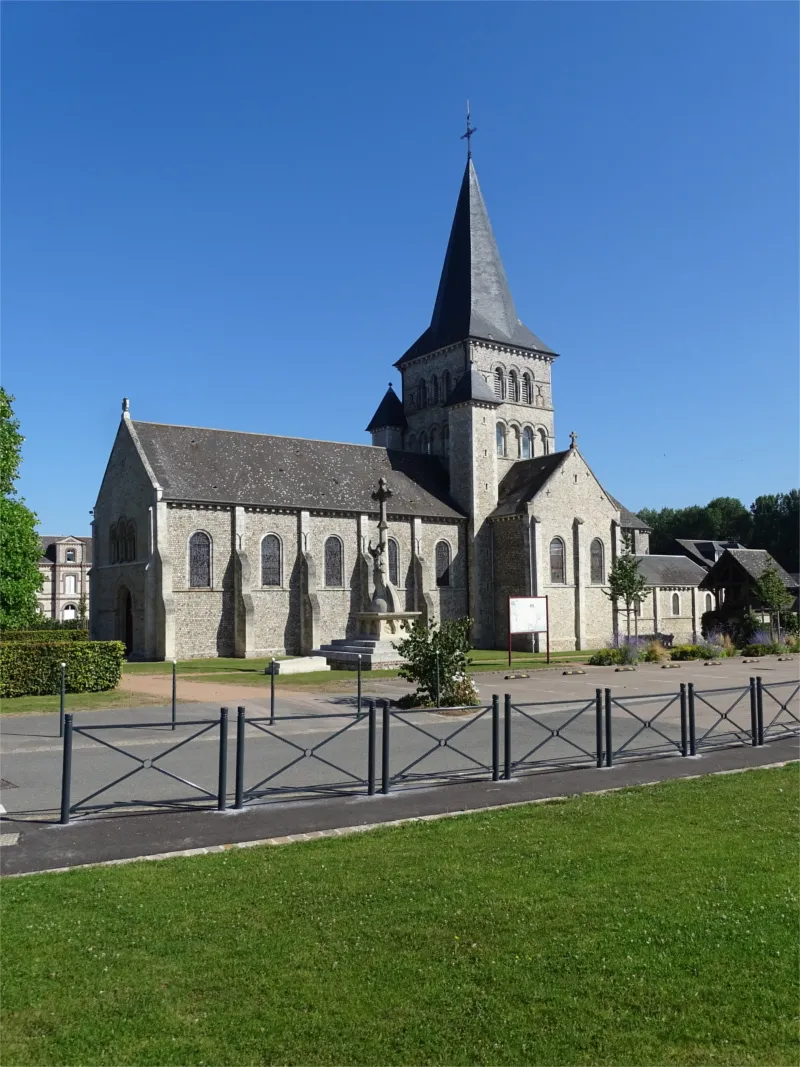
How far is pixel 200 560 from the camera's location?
112ft

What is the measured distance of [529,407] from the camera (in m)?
47.7

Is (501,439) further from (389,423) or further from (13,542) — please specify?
(13,542)

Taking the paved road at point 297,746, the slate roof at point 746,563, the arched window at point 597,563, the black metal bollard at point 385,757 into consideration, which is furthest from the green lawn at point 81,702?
the slate roof at point 746,563

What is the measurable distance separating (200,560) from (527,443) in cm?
2145

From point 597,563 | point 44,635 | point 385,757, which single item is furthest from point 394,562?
point 385,757

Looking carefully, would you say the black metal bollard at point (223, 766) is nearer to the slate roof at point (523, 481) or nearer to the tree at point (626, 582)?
the tree at point (626, 582)

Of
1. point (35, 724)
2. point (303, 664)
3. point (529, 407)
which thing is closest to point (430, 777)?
point (35, 724)

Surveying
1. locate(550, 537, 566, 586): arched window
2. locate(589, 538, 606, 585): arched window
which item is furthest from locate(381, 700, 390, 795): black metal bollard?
locate(589, 538, 606, 585): arched window

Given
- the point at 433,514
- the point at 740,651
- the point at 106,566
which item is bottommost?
the point at 740,651

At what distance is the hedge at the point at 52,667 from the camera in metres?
19.3

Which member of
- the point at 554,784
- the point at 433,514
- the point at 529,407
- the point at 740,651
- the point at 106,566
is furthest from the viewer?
the point at 529,407

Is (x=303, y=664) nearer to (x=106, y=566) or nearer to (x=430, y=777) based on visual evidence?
(x=106, y=566)

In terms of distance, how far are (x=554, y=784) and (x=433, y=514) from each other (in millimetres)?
30701

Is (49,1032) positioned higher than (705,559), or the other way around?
(705,559)
